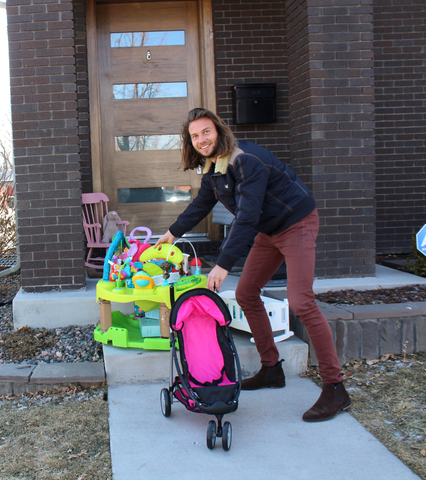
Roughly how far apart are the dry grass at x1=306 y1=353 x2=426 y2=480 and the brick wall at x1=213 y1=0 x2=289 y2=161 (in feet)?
12.7

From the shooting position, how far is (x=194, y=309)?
2.84 metres

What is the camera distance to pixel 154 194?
6621 mm

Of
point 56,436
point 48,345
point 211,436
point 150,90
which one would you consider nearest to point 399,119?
point 150,90

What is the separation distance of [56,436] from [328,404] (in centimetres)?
150

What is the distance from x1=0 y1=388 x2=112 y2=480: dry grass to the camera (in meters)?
2.34

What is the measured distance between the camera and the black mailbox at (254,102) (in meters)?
6.31

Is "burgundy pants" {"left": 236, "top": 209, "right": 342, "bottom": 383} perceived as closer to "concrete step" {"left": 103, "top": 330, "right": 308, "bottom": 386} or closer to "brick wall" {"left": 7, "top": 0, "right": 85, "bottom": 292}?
"concrete step" {"left": 103, "top": 330, "right": 308, "bottom": 386}

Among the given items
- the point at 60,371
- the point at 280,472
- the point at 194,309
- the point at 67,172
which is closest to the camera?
the point at 280,472

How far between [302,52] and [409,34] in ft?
9.16

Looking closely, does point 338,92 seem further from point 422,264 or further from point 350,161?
point 422,264

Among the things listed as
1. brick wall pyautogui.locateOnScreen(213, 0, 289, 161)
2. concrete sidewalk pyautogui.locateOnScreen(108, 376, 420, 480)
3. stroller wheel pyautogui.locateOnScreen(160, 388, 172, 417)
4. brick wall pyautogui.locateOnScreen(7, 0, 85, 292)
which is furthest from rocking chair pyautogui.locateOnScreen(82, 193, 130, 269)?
stroller wheel pyautogui.locateOnScreen(160, 388, 172, 417)

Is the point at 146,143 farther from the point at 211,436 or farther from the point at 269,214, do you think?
the point at 211,436

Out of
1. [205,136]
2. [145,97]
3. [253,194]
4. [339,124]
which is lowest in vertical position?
[253,194]

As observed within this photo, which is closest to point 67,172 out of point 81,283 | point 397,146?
point 81,283
